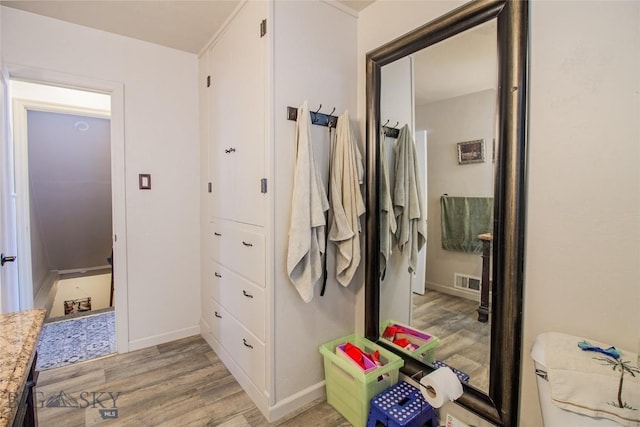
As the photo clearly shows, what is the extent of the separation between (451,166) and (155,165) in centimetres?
229

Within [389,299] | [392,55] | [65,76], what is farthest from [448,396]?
[65,76]

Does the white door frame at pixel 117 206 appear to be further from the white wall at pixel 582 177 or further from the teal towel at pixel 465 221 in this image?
the white wall at pixel 582 177

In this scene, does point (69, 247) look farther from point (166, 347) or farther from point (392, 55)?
point (392, 55)

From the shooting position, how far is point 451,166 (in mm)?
1551

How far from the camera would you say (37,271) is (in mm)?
3881

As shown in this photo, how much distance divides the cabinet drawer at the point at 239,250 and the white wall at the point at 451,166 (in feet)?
3.18

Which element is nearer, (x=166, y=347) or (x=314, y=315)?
(x=314, y=315)

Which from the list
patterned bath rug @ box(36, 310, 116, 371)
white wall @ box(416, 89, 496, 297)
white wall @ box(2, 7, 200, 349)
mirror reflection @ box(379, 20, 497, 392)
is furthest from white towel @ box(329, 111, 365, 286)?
patterned bath rug @ box(36, 310, 116, 371)

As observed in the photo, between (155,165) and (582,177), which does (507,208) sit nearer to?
(582,177)

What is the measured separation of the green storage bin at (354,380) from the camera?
1608 millimetres

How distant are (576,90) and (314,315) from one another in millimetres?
1634

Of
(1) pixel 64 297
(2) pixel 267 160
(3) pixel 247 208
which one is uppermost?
(2) pixel 267 160

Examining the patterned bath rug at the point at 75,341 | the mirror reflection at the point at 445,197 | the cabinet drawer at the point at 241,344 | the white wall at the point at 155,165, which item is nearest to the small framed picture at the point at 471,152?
the mirror reflection at the point at 445,197

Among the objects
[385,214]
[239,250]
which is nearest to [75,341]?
[239,250]
